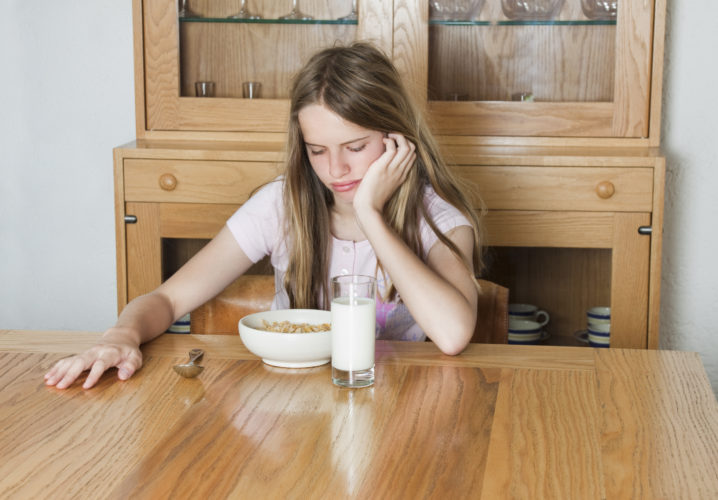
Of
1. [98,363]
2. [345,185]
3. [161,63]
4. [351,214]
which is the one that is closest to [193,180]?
[161,63]

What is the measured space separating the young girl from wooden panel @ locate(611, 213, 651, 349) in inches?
20.9

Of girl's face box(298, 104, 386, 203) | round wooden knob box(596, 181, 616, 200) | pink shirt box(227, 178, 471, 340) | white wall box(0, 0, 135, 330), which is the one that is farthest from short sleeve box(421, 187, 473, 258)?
white wall box(0, 0, 135, 330)

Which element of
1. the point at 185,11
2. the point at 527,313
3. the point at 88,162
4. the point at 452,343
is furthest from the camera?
the point at 88,162

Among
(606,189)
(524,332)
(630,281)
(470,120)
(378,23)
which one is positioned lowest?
(524,332)

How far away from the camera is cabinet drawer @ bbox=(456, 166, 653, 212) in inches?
78.2

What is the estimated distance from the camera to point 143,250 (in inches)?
84.4

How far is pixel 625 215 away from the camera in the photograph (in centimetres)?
200

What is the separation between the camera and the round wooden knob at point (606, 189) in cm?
199

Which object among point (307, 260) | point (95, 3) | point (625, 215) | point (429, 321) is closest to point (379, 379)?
point (429, 321)

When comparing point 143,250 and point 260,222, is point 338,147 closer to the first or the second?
point 260,222

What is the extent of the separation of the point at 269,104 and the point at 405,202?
745 millimetres

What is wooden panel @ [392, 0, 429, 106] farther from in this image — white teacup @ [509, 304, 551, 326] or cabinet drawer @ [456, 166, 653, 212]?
white teacup @ [509, 304, 551, 326]

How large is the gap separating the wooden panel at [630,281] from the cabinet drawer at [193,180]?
83 centimetres

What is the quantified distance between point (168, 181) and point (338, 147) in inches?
27.6
